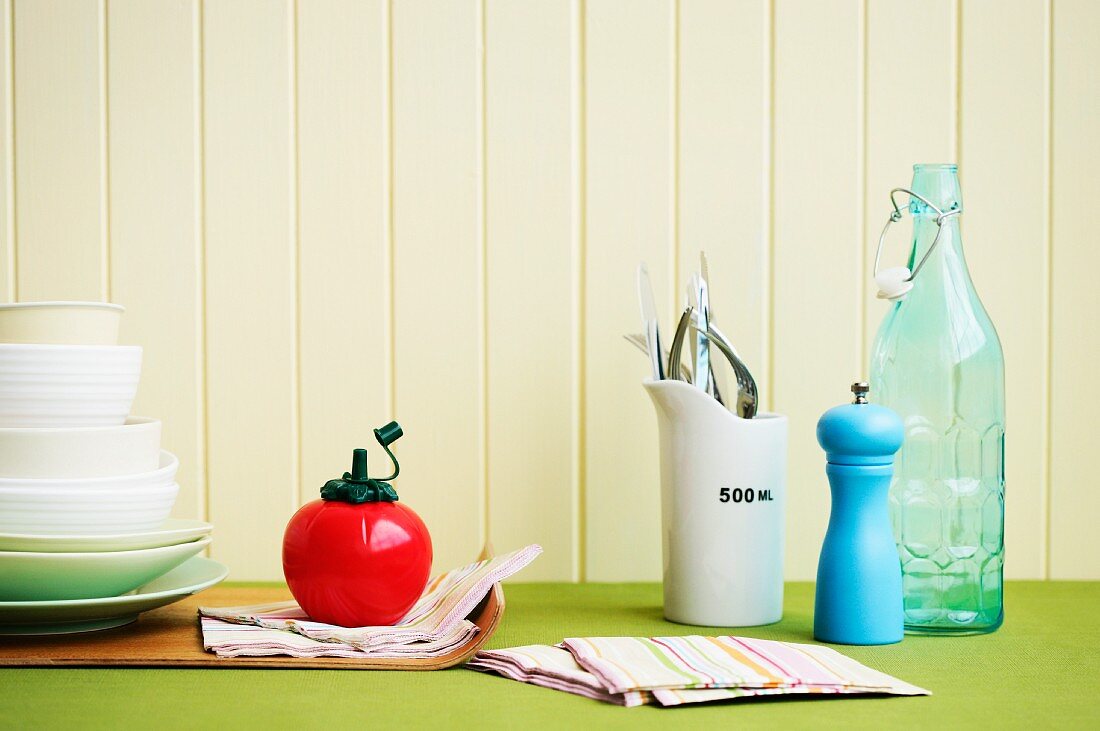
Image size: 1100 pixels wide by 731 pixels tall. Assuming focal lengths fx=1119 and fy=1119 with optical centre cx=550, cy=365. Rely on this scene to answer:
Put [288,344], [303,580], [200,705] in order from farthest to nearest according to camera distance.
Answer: [288,344]
[303,580]
[200,705]

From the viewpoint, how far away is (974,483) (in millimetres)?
920

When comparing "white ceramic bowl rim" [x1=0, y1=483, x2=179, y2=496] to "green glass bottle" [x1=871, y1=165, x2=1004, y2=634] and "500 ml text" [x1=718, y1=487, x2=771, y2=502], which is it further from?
"green glass bottle" [x1=871, y1=165, x2=1004, y2=634]

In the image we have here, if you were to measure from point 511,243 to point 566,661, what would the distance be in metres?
0.50

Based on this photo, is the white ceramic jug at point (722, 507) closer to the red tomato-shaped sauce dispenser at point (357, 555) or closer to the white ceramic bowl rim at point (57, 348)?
the red tomato-shaped sauce dispenser at point (357, 555)

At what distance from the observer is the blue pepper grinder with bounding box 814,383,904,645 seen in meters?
0.84

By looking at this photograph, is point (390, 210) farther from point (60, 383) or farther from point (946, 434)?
point (946, 434)

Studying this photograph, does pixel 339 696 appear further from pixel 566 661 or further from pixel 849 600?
pixel 849 600

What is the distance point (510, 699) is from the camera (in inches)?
27.4

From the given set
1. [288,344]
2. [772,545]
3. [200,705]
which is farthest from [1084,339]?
[200,705]

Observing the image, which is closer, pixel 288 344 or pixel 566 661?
pixel 566 661

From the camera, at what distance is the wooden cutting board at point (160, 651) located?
2.52ft

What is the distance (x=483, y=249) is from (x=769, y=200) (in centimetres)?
30

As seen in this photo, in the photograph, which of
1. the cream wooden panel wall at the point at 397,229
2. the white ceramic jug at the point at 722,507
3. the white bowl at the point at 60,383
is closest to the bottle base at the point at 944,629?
the white ceramic jug at the point at 722,507

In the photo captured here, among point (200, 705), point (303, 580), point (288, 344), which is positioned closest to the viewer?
point (200, 705)
